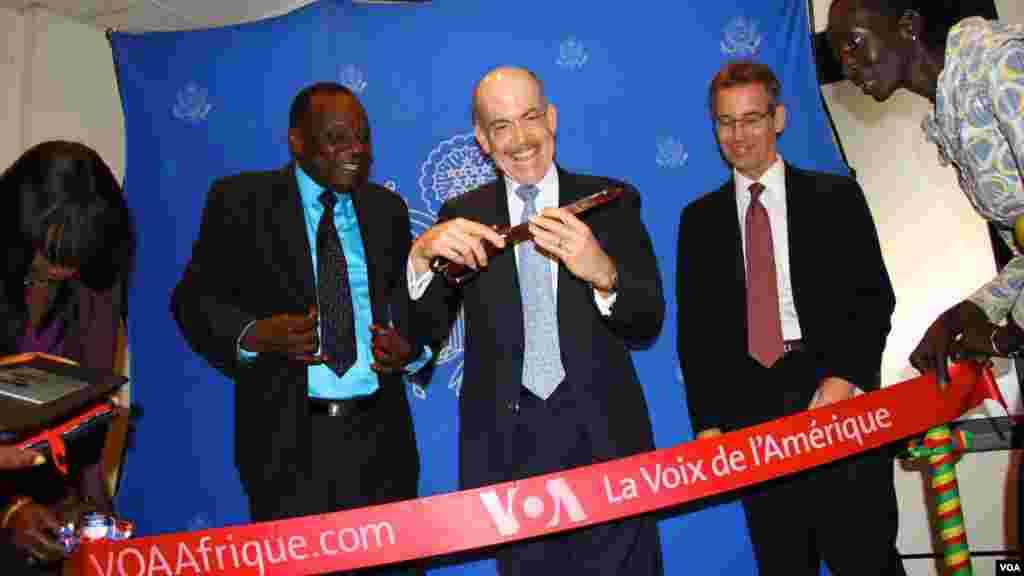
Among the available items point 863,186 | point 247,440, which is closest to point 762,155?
point 863,186

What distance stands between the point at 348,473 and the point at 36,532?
41.0 inches

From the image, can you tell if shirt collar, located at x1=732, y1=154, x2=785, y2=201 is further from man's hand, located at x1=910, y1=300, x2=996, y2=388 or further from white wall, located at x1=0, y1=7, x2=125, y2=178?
white wall, located at x1=0, y1=7, x2=125, y2=178

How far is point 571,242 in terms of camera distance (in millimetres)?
2871

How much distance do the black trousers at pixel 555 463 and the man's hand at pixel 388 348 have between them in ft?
1.67

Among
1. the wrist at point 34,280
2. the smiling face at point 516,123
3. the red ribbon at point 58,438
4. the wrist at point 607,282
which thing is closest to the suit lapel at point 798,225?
the wrist at point 607,282

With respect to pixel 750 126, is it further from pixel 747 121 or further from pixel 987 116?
pixel 987 116

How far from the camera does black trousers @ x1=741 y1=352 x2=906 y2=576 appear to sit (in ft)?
10.7

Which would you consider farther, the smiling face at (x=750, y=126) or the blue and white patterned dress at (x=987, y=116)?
the smiling face at (x=750, y=126)

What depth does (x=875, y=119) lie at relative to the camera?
3.95 metres

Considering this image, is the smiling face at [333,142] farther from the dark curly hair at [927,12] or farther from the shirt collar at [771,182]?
the dark curly hair at [927,12]

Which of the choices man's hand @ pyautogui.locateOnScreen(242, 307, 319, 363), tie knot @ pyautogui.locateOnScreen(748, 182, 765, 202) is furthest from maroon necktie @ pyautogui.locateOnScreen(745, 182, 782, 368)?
man's hand @ pyautogui.locateOnScreen(242, 307, 319, 363)

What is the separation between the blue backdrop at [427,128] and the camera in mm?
3971

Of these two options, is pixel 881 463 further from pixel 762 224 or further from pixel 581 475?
pixel 581 475

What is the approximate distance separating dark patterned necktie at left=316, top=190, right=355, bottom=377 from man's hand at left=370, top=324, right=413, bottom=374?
0.18m
